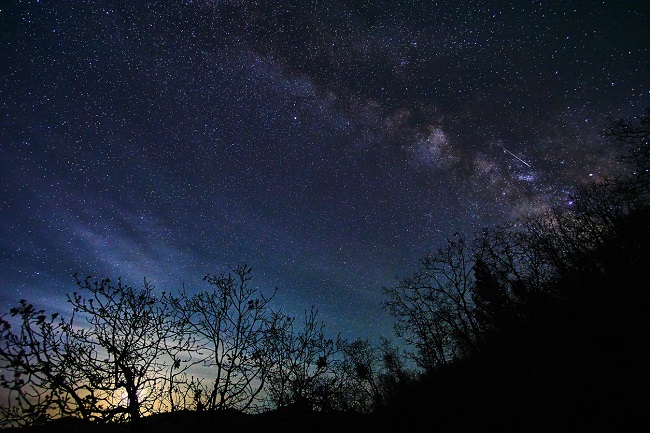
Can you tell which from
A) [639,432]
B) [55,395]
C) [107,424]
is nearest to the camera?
[639,432]

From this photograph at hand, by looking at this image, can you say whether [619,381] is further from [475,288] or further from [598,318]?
[475,288]

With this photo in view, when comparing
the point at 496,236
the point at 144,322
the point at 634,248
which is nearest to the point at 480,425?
the point at 144,322

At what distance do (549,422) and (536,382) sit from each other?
5.69 meters

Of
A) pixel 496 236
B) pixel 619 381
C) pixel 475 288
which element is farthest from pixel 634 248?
pixel 619 381

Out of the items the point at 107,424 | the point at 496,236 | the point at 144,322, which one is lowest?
the point at 107,424

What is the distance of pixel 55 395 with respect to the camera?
6.97 metres

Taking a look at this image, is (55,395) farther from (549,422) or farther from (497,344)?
(497,344)

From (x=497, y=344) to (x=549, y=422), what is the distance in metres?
17.4

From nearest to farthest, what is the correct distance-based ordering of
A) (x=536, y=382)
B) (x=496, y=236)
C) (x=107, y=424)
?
(x=107, y=424) → (x=536, y=382) → (x=496, y=236)

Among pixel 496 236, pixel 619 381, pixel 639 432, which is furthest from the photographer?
pixel 496 236

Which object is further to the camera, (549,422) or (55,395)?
(549,422)

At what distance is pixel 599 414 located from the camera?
7.20m

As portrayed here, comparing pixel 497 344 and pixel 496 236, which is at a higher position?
pixel 496 236

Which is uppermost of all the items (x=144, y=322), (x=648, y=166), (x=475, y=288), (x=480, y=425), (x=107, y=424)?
(x=648, y=166)
